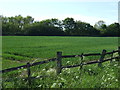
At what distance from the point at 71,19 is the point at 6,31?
42.9m

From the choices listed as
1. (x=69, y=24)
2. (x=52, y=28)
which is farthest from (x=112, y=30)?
(x=52, y=28)

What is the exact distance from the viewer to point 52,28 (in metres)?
96.6

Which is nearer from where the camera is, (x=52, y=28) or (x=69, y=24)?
(x=52, y=28)

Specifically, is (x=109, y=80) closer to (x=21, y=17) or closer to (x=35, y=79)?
(x=35, y=79)

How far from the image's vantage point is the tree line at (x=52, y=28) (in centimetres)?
9362

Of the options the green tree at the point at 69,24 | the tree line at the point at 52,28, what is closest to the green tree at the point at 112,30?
the tree line at the point at 52,28

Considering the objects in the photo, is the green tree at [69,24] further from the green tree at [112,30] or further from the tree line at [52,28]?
the green tree at [112,30]

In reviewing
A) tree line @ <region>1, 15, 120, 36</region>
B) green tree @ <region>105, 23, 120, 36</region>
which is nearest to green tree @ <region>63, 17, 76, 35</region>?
tree line @ <region>1, 15, 120, 36</region>

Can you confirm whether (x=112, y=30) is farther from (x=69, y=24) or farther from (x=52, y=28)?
(x=52, y=28)

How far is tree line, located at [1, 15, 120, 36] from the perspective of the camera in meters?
93.6

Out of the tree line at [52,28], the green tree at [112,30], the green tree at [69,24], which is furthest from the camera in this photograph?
the green tree at [112,30]

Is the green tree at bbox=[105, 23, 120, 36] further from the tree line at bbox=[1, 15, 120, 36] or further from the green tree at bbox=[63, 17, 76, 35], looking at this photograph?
the green tree at bbox=[63, 17, 76, 35]

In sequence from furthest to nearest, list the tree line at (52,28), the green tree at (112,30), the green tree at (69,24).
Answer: the green tree at (112,30), the green tree at (69,24), the tree line at (52,28)

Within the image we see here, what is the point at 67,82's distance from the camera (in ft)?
A: 23.6
